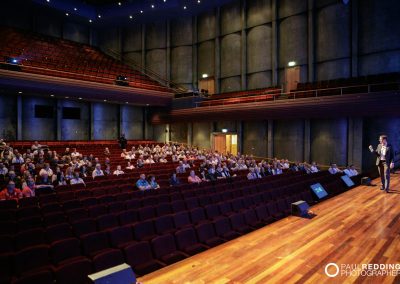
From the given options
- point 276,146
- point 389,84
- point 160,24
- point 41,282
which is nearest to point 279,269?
point 41,282

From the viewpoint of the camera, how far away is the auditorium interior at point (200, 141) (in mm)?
2992

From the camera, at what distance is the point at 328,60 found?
469 inches

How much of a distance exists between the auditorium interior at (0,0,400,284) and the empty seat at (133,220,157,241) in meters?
0.04

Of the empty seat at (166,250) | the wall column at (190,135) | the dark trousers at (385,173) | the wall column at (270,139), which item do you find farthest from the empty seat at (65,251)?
the wall column at (190,135)

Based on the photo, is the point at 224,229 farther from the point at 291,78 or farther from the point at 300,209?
the point at 291,78

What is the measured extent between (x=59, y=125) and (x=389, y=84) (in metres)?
13.7

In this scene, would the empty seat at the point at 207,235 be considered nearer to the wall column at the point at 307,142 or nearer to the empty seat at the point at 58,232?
the empty seat at the point at 58,232

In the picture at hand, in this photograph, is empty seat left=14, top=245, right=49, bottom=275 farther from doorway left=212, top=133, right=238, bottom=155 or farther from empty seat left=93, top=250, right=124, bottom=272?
doorway left=212, top=133, right=238, bottom=155

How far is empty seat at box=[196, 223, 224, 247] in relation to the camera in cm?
363

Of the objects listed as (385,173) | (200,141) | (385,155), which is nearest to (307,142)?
(200,141)

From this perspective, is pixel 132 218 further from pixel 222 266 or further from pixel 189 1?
pixel 189 1

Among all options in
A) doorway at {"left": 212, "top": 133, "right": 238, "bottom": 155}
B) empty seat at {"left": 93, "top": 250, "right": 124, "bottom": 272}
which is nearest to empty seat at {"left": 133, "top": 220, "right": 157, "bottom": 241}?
empty seat at {"left": 93, "top": 250, "right": 124, "bottom": 272}

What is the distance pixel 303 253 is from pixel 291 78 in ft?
36.8

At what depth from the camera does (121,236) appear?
3.42m
